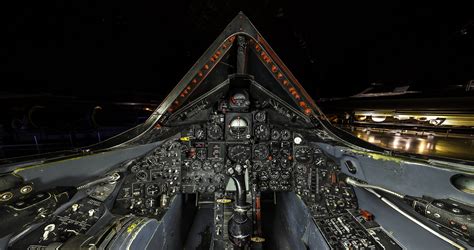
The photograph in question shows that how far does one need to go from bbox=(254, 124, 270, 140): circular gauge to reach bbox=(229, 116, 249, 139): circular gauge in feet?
0.71

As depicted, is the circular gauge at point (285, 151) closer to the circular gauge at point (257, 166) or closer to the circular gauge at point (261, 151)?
the circular gauge at point (261, 151)

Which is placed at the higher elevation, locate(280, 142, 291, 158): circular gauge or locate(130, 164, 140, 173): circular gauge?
locate(280, 142, 291, 158): circular gauge

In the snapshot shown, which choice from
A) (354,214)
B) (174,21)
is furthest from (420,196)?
(174,21)

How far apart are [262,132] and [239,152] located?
0.64m

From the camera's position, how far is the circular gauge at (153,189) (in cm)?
271

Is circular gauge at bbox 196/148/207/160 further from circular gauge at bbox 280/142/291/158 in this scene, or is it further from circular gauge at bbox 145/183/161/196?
circular gauge at bbox 280/142/291/158

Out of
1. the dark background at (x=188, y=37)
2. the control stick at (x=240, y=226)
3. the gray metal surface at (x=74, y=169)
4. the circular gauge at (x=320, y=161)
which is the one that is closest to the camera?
the gray metal surface at (x=74, y=169)

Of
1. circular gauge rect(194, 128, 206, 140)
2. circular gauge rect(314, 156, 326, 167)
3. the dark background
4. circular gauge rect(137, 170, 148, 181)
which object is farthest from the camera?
circular gauge rect(194, 128, 206, 140)

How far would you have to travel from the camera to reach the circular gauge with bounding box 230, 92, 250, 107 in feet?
10.2

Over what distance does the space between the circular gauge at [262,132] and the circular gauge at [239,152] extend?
0.35 meters

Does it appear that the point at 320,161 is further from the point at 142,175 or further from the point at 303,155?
the point at 142,175

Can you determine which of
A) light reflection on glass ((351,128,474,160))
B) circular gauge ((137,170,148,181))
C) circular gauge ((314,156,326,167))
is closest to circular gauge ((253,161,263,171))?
circular gauge ((314,156,326,167))

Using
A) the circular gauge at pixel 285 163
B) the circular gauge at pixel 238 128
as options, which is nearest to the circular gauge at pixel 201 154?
the circular gauge at pixel 238 128

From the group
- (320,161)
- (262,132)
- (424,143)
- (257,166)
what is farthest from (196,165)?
(424,143)
